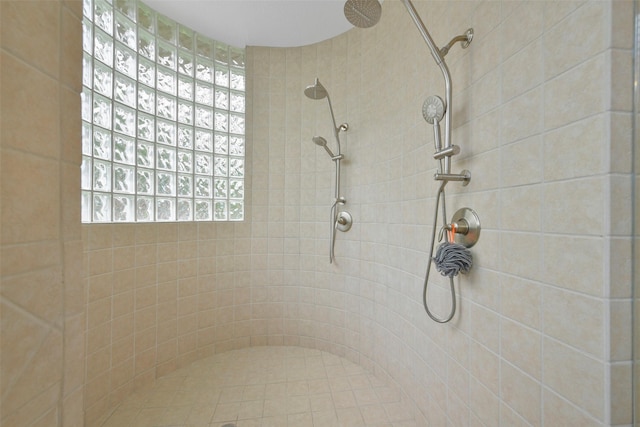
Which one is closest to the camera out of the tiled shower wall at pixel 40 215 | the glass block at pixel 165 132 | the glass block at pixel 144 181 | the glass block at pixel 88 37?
the tiled shower wall at pixel 40 215

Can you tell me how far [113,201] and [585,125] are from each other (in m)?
1.95

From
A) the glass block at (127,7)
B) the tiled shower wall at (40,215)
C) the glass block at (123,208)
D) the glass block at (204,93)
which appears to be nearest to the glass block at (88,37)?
the glass block at (127,7)

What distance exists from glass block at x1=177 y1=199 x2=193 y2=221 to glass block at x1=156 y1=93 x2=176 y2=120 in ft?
1.82

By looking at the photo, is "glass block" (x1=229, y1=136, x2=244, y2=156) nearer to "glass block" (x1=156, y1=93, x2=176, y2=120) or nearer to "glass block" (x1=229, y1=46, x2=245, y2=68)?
"glass block" (x1=156, y1=93, x2=176, y2=120)

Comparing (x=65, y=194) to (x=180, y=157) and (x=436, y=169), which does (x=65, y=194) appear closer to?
(x=436, y=169)

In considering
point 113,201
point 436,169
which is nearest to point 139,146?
point 113,201

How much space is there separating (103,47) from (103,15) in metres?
0.17

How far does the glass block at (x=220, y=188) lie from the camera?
198 centimetres

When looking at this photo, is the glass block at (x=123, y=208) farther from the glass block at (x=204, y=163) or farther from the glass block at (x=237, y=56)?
the glass block at (x=237, y=56)

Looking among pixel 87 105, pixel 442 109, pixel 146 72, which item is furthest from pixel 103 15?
pixel 442 109

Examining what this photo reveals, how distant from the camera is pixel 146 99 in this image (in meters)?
1.65

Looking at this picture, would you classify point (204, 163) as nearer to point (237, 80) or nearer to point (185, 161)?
point (185, 161)

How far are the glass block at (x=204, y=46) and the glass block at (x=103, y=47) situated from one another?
578 mm

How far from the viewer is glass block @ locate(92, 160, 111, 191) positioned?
139 centimetres
